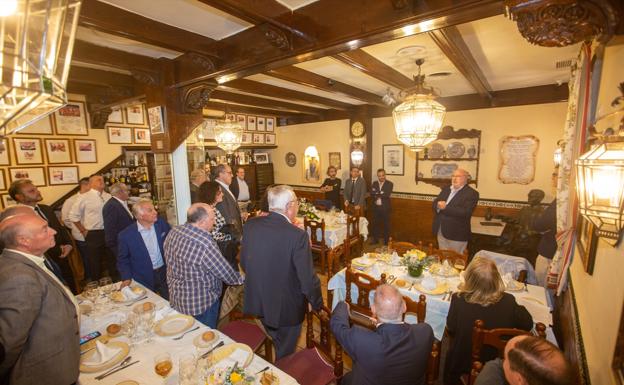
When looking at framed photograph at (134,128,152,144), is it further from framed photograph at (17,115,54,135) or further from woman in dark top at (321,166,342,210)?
woman in dark top at (321,166,342,210)

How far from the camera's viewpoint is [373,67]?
3.87 metres

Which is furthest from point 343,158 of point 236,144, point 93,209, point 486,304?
point 486,304

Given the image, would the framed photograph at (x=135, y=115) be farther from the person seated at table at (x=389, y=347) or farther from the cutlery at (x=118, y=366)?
the person seated at table at (x=389, y=347)

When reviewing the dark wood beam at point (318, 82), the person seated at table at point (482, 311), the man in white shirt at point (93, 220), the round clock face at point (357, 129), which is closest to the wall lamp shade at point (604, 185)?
the person seated at table at point (482, 311)

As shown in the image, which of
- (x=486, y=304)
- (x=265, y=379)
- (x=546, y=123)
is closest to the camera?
(x=265, y=379)

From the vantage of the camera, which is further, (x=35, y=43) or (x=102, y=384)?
(x=102, y=384)

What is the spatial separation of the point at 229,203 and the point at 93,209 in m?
2.35

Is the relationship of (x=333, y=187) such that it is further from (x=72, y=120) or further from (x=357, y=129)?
(x=72, y=120)

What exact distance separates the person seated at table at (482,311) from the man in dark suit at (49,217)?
389 cm

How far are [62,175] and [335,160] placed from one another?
21.1 ft

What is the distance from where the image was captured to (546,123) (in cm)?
573

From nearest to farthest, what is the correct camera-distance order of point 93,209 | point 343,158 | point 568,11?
point 568,11 → point 93,209 → point 343,158

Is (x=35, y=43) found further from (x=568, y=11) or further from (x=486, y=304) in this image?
(x=486, y=304)

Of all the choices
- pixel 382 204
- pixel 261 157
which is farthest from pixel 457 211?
pixel 261 157
